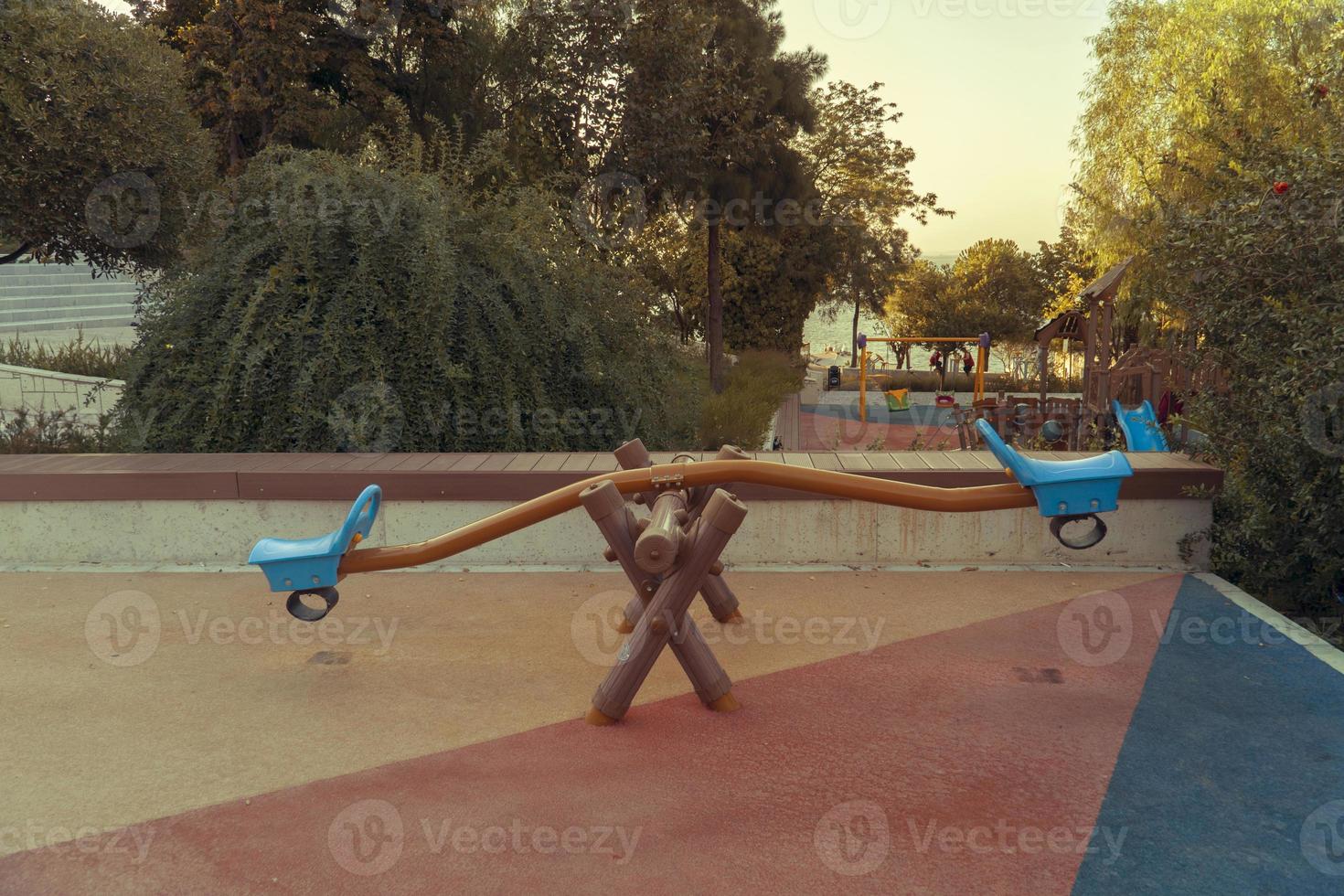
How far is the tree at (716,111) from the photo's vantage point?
1827 centimetres

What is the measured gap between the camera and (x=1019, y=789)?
11.0 ft

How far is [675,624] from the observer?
12.2 ft

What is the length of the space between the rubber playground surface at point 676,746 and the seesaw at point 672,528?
250mm

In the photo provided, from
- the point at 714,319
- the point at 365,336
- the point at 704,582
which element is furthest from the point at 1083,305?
the point at 704,582

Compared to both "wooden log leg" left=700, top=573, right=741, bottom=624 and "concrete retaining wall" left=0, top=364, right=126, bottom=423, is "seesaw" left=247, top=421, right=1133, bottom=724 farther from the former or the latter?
"concrete retaining wall" left=0, top=364, right=126, bottom=423

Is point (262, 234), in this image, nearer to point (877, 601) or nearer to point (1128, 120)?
point (877, 601)

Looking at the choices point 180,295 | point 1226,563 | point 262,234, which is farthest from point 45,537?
point 1226,563

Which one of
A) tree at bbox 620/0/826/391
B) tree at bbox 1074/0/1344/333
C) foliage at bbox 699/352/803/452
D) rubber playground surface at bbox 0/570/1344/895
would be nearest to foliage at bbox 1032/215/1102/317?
tree at bbox 1074/0/1344/333

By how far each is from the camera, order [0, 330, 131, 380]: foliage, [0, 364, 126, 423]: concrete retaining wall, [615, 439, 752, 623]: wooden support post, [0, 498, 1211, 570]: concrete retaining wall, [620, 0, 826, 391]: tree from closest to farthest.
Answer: [615, 439, 752, 623]: wooden support post, [0, 498, 1211, 570]: concrete retaining wall, [0, 364, 126, 423]: concrete retaining wall, [0, 330, 131, 380]: foliage, [620, 0, 826, 391]: tree

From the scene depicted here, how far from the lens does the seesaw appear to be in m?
3.69

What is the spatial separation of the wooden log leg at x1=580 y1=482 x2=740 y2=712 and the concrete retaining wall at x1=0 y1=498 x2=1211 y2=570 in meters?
1.84

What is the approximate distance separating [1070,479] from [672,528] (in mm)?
1405

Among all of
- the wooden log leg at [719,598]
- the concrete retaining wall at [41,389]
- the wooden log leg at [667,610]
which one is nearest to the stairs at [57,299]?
the concrete retaining wall at [41,389]

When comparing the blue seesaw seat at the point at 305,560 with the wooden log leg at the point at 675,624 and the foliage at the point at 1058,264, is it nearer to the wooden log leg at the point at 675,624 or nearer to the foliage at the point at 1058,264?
the wooden log leg at the point at 675,624
